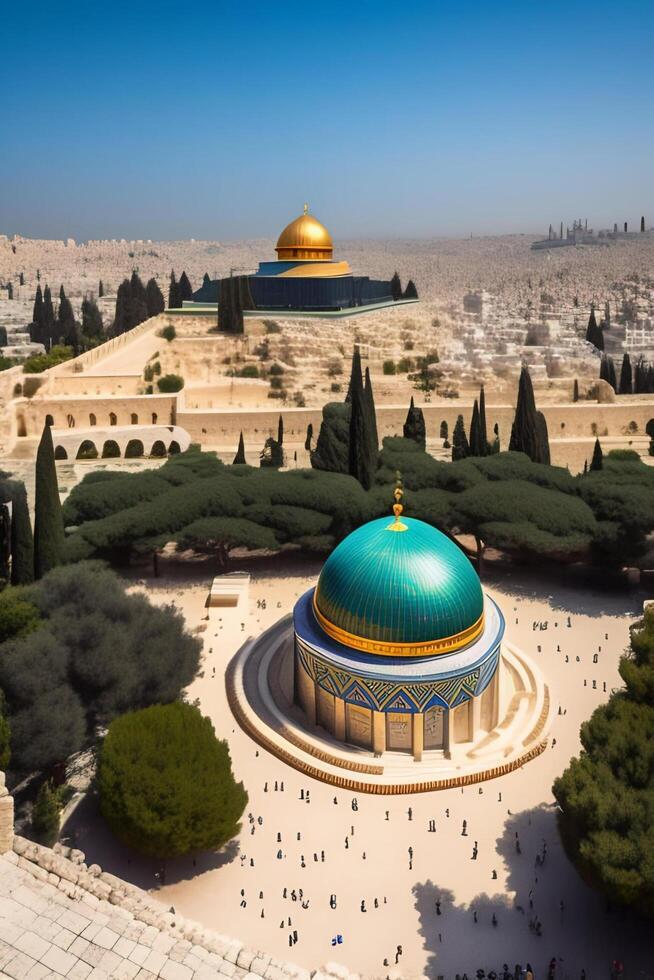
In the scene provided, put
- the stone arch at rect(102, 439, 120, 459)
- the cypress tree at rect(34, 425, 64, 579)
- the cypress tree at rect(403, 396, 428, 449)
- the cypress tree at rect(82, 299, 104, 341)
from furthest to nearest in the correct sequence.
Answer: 1. the cypress tree at rect(82, 299, 104, 341)
2. the stone arch at rect(102, 439, 120, 459)
3. the cypress tree at rect(403, 396, 428, 449)
4. the cypress tree at rect(34, 425, 64, 579)

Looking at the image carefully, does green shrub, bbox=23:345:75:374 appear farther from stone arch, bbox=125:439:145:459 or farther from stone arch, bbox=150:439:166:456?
stone arch, bbox=150:439:166:456

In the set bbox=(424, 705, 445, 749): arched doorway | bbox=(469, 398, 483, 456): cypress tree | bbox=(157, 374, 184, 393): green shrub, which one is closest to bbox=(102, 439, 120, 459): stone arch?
bbox=(157, 374, 184, 393): green shrub

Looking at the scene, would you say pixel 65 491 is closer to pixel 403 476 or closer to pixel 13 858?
pixel 403 476

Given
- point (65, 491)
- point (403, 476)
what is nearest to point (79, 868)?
point (403, 476)

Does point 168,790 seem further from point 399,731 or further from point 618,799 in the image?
point 618,799

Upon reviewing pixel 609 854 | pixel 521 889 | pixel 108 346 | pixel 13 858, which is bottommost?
pixel 521 889

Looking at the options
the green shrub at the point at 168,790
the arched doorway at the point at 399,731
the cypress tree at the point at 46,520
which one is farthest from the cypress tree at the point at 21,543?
the arched doorway at the point at 399,731
